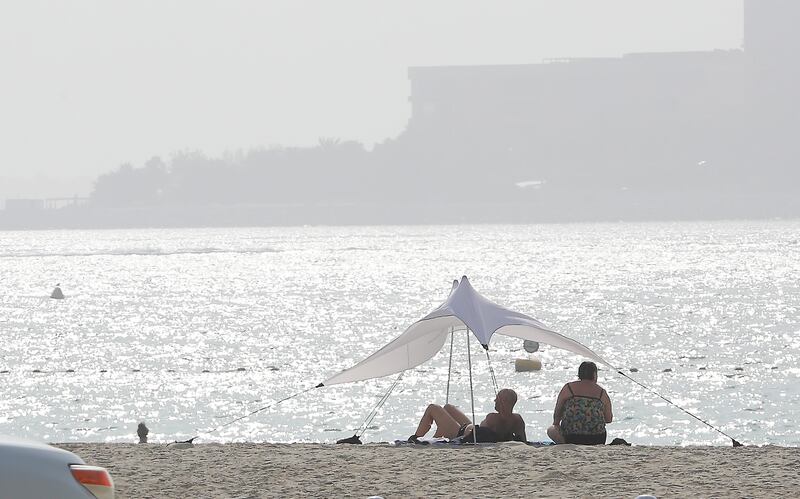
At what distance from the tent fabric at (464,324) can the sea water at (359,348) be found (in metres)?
2.99

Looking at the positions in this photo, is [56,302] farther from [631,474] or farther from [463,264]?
[631,474]

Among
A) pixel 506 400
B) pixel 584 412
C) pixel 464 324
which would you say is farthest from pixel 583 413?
pixel 464 324

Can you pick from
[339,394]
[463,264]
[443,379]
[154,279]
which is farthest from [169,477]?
[463,264]

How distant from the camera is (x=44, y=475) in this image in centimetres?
623

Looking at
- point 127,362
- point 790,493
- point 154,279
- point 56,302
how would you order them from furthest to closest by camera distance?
1. point 154,279
2. point 56,302
3. point 127,362
4. point 790,493

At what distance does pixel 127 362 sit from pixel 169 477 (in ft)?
110

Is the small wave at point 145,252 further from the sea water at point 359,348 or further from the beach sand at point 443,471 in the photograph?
the beach sand at point 443,471

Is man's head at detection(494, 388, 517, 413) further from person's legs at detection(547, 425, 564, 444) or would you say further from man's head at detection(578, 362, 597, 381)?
man's head at detection(578, 362, 597, 381)

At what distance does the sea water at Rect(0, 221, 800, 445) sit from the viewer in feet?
95.1

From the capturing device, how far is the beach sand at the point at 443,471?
1059cm

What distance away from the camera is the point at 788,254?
125562mm

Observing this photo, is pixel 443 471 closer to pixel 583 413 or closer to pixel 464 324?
pixel 583 413

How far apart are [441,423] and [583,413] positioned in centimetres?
158

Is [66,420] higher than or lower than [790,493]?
lower
